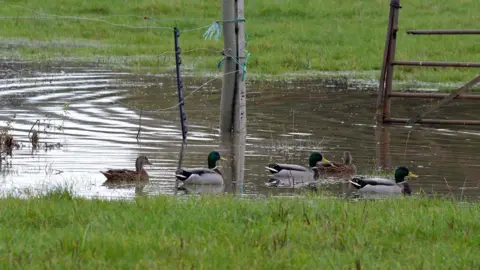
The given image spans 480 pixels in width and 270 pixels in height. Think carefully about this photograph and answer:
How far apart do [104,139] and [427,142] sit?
15.9ft

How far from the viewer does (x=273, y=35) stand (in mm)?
30219

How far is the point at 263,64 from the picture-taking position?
85.5 ft

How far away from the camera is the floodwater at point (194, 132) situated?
12406mm

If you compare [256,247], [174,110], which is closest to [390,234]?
[256,247]

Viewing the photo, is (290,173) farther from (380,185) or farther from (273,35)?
(273,35)

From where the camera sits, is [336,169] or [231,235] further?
[336,169]

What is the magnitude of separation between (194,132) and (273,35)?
1416cm

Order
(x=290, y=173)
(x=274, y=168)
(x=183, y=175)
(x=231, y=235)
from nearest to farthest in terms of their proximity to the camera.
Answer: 1. (x=231, y=235)
2. (x=183, y=175)
3. (x=290, y=173)
4. (x=274, y=168)

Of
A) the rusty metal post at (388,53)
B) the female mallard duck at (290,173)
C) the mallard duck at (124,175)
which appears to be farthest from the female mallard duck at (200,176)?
the rusty metal post at (388,53)

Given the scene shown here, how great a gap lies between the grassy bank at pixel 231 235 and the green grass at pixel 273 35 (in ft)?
54.4

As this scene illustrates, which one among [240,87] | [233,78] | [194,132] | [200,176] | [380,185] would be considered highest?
[233,78]

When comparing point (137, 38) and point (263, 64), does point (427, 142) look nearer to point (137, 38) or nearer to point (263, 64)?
point (263, 64)

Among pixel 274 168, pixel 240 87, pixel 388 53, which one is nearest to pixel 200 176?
pixel 274 168

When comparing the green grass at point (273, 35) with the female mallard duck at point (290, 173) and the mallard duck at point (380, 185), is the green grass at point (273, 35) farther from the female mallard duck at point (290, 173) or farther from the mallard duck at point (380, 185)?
the mallard duck at point (380, 185)
